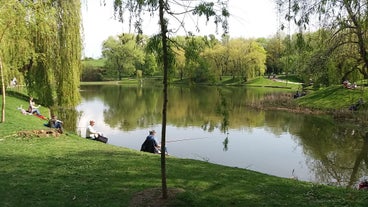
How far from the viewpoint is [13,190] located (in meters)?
7.50

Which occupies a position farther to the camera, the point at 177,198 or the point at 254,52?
the point at 254,52

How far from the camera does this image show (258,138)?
67.3 ft

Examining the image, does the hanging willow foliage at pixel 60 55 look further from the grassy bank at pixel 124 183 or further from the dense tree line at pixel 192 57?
the grassy bank at pixel 124 183

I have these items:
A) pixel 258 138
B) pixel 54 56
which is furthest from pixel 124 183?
pixel 54 56

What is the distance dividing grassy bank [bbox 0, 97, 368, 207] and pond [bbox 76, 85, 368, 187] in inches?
54.4

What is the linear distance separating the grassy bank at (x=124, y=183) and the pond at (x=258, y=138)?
4.53 feet

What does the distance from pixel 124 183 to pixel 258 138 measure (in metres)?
13.5

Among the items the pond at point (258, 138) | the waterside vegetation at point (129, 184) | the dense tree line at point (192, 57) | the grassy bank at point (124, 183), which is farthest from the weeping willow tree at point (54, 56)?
the grassy bank at point (124, 183)

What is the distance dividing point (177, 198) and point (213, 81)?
2357 millimetres

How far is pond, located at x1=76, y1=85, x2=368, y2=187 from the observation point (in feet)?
47.1

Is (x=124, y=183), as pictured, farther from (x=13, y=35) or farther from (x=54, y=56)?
(x=54, y=56)

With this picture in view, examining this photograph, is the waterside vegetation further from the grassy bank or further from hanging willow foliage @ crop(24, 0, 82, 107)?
hanging willow foliage @ crop(24, 0, 82, 107)

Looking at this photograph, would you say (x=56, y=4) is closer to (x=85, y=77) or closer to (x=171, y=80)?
(x=171, y=80)

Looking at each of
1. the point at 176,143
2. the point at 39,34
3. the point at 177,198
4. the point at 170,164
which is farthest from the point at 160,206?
the point at 39,34
